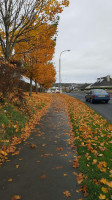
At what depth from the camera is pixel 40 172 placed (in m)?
3.41

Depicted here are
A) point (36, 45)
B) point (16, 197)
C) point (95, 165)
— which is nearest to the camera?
point (16, 197)

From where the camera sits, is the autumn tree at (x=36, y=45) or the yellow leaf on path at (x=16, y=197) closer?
the yellow leaf on path at (x=16, y=197)

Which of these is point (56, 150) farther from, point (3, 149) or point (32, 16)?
point (32, 16)

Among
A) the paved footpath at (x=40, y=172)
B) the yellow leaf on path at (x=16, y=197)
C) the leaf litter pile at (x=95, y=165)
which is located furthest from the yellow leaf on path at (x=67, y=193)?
the yellow leaf on path at (x=16, y=197)

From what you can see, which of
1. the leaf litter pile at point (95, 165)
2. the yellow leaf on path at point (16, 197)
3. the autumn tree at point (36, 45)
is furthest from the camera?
the autumn tree at point (36, 45)

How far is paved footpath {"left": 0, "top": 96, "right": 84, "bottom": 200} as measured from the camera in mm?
2735

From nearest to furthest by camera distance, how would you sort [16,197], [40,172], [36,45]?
[16,197]
[40,172]
[36,45]

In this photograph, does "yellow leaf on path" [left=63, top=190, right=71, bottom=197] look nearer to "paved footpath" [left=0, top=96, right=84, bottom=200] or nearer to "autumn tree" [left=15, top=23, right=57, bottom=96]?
"paved footpath" [left=0, top=96, right=84, bottom=200]

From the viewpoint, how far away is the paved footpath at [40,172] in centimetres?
273

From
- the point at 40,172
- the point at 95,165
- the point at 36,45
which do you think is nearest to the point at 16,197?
the point at 40,172

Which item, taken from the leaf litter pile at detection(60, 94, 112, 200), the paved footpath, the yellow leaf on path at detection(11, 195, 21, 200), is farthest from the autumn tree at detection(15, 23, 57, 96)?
the yellow leaf on path at detection(11, 195, 21, 200)

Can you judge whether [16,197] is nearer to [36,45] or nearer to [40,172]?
[40,172]

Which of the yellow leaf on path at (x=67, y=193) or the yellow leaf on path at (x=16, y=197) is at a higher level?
the yellow leaf on path at (x=67, y=193)

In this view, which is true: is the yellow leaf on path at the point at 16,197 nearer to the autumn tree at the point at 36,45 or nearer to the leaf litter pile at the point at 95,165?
the leaf litter pile at the point at 95,165
